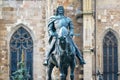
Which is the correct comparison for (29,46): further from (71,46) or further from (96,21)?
(71,46)

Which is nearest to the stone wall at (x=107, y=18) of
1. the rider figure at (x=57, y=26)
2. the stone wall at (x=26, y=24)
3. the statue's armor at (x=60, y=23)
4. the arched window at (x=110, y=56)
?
the arched window at (x=110, y=56)

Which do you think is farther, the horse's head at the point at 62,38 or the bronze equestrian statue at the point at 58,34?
the bronze equestrian statue at the point at 58,34

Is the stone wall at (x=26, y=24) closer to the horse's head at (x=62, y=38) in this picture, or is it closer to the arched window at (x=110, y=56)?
the arched window at (x=110, y=56)

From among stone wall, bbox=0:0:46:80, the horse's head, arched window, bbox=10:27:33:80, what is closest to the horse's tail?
the horse's head

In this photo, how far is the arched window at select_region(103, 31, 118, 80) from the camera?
4059 centimetres

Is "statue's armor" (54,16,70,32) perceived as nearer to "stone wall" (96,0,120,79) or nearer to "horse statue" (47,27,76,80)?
"horse statue" (47,27,76,80)

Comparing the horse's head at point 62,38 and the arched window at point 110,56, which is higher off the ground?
the horse's head at point 62,38

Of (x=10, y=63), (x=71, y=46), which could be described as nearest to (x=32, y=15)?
(x=10, y=63)

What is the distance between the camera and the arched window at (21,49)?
3981 cm

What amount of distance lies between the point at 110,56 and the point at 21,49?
5394mm

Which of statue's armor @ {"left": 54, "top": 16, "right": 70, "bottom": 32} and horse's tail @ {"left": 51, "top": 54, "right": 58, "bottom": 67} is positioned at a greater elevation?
statue's armor @ {"left": 54, "top": 16, "right": 70, "bottom": 32}

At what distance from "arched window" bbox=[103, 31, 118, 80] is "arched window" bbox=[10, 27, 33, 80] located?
4.50m

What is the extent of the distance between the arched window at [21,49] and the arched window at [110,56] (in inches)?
177

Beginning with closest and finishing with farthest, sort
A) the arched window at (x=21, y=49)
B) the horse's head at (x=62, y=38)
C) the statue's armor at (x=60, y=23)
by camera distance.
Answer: the horse's head at (x=62, y=38) < the statue's armor at (x=60, y=23) < the arched window at (x=21, y=49)
